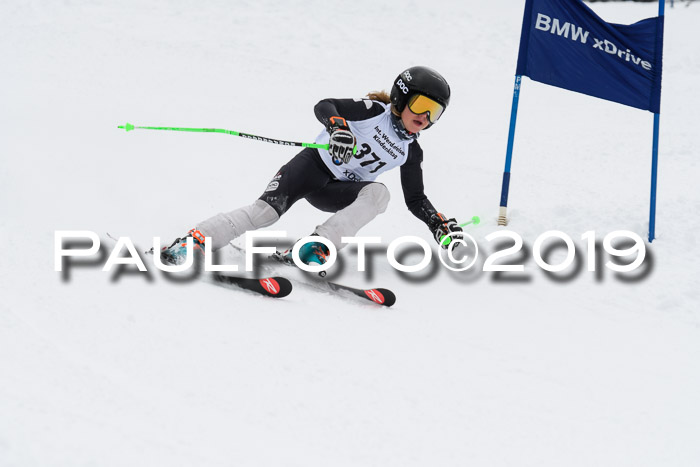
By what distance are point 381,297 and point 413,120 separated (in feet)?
3.76

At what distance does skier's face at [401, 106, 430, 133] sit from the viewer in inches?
152

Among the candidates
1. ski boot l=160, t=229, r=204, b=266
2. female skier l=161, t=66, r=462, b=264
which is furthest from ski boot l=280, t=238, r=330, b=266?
ski boot l=160, t=229, r=204, b=266

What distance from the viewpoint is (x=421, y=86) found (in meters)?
3.76

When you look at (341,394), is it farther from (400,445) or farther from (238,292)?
(238,292)

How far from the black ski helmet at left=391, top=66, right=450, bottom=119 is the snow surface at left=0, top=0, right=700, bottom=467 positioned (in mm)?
1138

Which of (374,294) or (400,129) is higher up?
(400,129)

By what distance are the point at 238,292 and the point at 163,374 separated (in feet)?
3.58

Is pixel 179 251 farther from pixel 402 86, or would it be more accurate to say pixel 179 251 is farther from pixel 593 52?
pixel 593 52

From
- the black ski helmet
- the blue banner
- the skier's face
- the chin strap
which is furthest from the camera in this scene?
the blue banner

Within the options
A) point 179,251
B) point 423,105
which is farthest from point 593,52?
point 179,251

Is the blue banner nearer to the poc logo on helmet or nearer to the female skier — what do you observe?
the female skier

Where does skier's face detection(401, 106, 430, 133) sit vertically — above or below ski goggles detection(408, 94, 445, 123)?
below

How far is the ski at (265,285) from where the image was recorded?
10.4 feet

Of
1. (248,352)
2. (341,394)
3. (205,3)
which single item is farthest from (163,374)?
(205,3)
